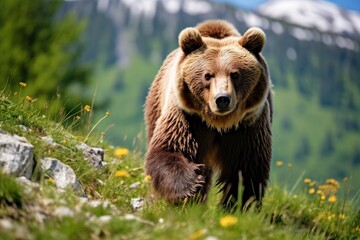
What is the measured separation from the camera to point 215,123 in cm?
641

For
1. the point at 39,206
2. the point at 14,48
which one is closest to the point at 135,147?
the point at 39,206

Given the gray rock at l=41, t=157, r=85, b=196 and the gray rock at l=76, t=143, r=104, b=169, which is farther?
the gray rock at l=76, t=143, r=104, b=169

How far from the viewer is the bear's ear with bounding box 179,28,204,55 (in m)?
6.56

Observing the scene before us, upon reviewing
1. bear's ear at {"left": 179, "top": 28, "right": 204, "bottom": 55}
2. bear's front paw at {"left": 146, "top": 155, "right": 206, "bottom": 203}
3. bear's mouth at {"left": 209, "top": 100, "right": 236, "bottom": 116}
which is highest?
bear's ear at {"left": 179, "top": 28, "right": 204, "bottom": 55}

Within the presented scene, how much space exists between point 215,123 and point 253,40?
1070 mm

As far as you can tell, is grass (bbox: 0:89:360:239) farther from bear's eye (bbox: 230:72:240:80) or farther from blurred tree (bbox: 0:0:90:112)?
blurred tree (bbox: 0:0:90:112)

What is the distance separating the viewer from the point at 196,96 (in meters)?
6.37

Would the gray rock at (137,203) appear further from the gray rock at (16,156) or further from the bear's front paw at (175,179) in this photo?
the gray rock at (16,156)

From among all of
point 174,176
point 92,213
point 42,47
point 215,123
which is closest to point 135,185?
point 174,176

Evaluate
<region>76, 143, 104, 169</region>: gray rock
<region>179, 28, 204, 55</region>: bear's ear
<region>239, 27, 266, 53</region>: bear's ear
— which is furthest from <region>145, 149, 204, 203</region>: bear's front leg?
<region>239, 27, 266, 53</region>: bear's ear

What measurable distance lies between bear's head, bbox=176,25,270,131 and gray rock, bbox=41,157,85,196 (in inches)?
65.3

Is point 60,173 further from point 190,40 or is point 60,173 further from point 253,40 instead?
point 253,40

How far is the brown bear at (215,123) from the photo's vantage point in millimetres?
6215

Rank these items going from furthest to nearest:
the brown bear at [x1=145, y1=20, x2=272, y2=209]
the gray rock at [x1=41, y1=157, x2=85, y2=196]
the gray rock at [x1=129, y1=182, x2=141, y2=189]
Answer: the gray rock at [x1=129, y1=182, x2=141, y2=189] < the brown bear at [x1=145, y1=20, x2=272, y2=209] < the gray rock at [x1=41, y1=157, x2=85, y2=196]
